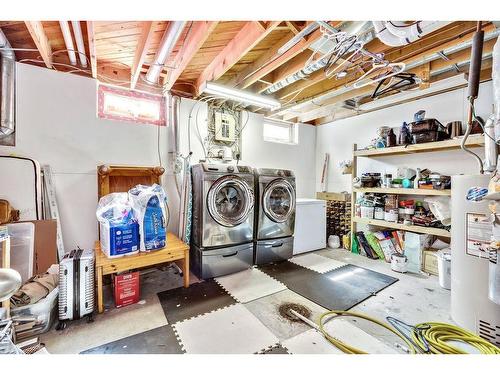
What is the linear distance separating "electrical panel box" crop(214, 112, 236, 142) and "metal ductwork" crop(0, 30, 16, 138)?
250cm

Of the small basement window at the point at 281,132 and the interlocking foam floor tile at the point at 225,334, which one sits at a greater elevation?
the small basement window at the point at 281,132

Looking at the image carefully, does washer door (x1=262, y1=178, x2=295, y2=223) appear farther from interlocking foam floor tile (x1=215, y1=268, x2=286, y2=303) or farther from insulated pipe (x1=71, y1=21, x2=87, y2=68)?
insulated pipe (x1=71, y1=21, x2=87, y2=68)

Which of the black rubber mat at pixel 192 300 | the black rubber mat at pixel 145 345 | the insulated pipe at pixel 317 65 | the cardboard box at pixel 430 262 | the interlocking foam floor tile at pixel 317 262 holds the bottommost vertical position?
the black rubber mat at pixel 145 345

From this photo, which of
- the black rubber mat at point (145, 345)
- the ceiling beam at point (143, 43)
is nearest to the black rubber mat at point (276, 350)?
the black rubber mat at point (145, 345)

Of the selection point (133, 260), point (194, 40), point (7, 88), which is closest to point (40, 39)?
point (7, 88)

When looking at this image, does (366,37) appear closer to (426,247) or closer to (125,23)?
(125,23)

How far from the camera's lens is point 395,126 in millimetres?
3740

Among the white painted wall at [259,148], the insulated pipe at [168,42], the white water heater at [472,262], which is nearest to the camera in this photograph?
the white water heater at [472,262]

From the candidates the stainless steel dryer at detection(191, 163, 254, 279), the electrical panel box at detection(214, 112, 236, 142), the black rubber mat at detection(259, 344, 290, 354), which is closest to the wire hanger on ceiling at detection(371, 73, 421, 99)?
the stainless steel dryer at detection(191, 163, 254, 279)

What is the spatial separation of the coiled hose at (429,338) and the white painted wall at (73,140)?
309cm

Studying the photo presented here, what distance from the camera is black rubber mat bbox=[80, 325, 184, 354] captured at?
1593 millimetres

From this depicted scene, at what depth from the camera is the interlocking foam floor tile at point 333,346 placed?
5.30 ft

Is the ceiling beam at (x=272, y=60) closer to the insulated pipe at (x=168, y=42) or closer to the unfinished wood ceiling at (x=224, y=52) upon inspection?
the unfinished wood ceiling at (x=224, y=52)

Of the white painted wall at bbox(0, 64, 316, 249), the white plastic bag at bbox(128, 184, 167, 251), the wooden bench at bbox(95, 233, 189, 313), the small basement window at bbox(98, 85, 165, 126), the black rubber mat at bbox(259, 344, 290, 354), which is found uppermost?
the small basement window at bbox(98, 85, 165, 126)
